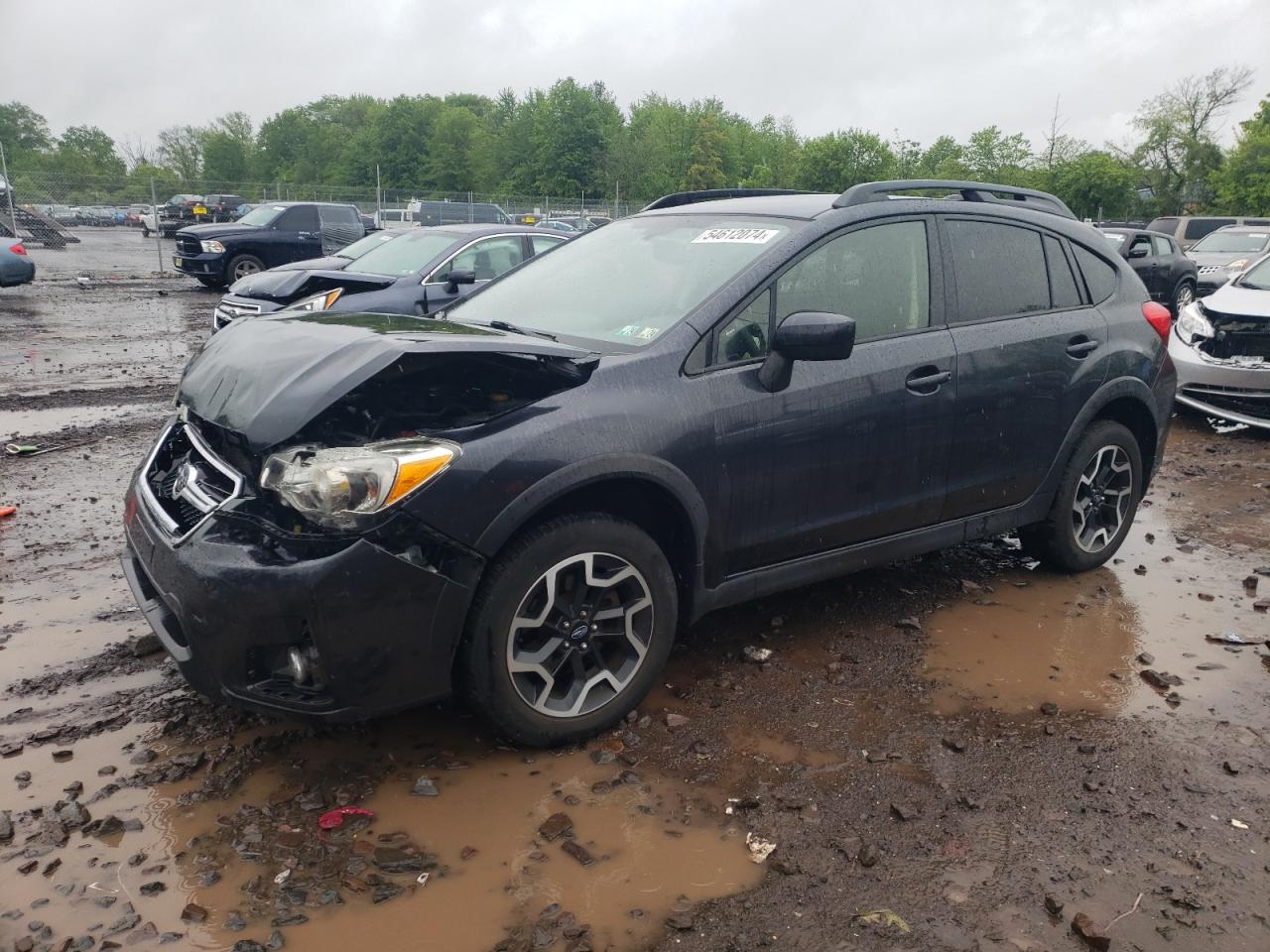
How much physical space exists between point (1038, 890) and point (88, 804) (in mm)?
2741

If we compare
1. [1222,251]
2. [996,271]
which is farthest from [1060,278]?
[1222,251]

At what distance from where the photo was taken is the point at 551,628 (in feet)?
10.4

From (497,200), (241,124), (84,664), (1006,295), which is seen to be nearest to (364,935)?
(84,664)

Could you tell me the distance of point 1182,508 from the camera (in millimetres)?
6488

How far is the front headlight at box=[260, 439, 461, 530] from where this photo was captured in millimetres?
2805


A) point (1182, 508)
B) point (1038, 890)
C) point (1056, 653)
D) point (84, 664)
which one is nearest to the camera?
point (1038, 890)

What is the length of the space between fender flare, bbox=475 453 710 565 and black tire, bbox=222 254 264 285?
59.7 ft

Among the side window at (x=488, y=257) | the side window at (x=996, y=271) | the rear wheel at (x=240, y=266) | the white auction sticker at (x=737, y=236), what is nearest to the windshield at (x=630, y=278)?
the white auction sticker at (x=737, y=236)

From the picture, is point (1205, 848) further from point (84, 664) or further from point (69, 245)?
point (69, 245)

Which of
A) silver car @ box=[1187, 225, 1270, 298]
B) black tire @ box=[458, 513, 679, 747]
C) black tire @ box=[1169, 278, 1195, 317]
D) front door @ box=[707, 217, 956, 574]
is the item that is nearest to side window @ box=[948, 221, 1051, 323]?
front door @ box=[707, 217, 956, 574]

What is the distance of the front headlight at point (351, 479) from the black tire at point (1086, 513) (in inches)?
128

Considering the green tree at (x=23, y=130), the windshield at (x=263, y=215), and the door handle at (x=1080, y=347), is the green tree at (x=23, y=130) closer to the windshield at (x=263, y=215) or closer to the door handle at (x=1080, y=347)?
the windshield at (x=263, y=215)

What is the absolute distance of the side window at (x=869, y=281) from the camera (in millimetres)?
3791

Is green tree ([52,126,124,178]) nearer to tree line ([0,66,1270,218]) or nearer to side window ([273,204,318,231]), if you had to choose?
tree line ([0,66,1270,218])
